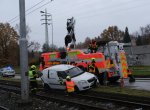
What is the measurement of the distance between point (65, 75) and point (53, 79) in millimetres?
1122

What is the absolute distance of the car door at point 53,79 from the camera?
22714 mm

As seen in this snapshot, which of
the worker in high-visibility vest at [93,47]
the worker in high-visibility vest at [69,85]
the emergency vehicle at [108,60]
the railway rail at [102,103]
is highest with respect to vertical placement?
the worker in high-visibility vest at [93,47]

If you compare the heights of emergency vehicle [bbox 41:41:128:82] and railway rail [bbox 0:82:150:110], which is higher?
emergency vehicle [bbox 41:41:128:82]

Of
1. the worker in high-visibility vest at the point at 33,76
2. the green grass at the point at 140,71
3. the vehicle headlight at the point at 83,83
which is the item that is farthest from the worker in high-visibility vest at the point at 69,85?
the green grass at the point at 140,71

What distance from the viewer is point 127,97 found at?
18.0m

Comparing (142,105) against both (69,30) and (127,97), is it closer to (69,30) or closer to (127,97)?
(127,97)

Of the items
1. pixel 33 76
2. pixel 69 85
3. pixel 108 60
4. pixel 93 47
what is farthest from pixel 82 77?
pixel 93 47

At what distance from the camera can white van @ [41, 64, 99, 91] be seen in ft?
69.4

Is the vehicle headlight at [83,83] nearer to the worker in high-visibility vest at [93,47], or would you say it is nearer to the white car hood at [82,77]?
the white car hood at [82,77]

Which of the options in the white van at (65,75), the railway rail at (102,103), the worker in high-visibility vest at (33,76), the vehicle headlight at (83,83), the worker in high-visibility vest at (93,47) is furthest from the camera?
the worker in high-visibility vest at (93,47)

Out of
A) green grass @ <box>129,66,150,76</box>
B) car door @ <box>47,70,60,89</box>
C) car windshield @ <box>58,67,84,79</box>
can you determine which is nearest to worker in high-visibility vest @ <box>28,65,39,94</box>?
car door @ <box>47,70,60,89</box>

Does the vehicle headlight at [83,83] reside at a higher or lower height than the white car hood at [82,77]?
lower

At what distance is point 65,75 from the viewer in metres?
22.2

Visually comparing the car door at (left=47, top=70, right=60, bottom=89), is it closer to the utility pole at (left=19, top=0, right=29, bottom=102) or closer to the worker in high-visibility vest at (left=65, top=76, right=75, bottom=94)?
the worker in high-visibility vest at (left=65, top=76, right=75, bottom=94)
